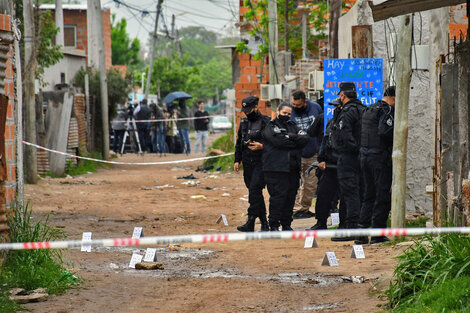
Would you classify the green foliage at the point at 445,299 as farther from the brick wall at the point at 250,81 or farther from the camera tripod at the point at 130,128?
the camera tripod at the point at 130,128

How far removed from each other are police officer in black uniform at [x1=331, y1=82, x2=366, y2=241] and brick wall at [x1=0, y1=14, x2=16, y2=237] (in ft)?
13.7

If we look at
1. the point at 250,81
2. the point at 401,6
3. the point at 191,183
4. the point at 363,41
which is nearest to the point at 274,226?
the point at 363,41

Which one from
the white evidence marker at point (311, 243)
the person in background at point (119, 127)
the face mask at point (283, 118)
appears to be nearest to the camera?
the white evidence marker at point (311, 243)

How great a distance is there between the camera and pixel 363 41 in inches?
518

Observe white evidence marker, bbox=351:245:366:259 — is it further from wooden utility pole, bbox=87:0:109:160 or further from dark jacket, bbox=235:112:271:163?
wooden utility pole, bbox=87:0:109:160

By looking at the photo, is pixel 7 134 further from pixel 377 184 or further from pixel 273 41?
pixel 273 41

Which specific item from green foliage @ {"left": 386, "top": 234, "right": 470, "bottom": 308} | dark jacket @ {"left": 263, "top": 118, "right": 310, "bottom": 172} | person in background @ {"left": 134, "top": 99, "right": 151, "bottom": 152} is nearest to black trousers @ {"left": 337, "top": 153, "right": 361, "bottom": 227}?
dark jacket @ {"left": 263, "top": 118, "right": 310, "bottom": 172}

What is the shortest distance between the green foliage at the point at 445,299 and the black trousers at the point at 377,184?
389 cm

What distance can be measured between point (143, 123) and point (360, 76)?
19.8 m

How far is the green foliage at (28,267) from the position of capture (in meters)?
7.84

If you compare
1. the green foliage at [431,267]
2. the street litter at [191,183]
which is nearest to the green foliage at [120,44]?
the street litter at [191,183]

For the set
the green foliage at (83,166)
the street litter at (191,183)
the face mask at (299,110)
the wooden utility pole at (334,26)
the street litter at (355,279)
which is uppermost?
the wooden utility pole at (334,26)

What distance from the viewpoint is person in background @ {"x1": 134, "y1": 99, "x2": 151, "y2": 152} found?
104 feet

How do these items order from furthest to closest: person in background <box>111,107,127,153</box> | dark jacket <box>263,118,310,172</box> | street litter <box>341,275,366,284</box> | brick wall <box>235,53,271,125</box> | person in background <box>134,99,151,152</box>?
person in background <box>111,107,127,153</box> → person in background <box>134,99,151,152</box> → brick wall <box>235,53,271,125</box> → dark jacket <box>263,118,310,172</box> → street litter <box>341,275,366,284</box>
